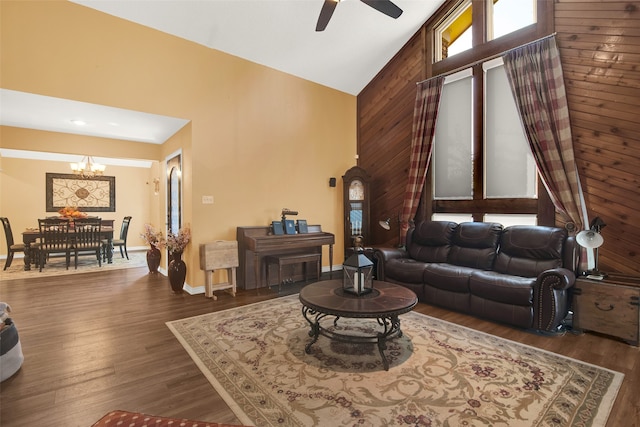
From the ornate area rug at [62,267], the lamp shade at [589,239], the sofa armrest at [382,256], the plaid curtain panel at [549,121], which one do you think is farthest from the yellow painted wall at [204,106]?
the lamp shade at [589,239]

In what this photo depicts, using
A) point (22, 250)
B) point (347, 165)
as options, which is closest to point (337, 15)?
point (347, 165)

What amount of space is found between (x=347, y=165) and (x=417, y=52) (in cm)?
227

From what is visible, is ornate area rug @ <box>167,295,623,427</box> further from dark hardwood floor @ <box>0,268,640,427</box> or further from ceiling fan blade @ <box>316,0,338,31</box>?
ceiling fan blade @ <box>316,0,338,31</box>

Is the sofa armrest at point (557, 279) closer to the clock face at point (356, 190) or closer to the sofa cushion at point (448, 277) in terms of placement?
the sofa cushion at point (448, 277)

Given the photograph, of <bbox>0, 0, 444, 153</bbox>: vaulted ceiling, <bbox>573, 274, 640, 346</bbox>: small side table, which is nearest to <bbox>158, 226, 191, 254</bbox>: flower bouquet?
<bbox>0, 0, 444, 153</bbox>: vaulted ceiling

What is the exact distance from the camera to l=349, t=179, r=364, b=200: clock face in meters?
5.59

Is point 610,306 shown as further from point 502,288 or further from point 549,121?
point 549,121

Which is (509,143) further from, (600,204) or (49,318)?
(49,318)

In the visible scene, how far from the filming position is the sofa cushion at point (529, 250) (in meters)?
3.24

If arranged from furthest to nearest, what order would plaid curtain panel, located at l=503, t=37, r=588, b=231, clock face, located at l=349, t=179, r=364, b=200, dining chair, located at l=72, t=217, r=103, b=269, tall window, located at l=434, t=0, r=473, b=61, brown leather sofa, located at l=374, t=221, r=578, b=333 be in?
dining chair, located at l=72, t=217, r=103, b=269
clock face, located at l=349, t=179, r=364, b=200
tall window, located at l=434, t=0, r=473, b=61
plaid curtain panel, located at l=503, t=37, r=588, b=231
brown leather sofa, located at l=374, t=221, r=578, b=333

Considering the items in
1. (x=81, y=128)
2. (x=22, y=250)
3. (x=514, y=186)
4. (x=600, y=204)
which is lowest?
(x=22, y=250)

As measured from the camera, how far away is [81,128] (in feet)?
16.3

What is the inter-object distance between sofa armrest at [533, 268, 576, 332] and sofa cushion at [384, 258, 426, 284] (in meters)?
1.24

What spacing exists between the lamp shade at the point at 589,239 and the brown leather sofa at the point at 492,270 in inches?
5.7
